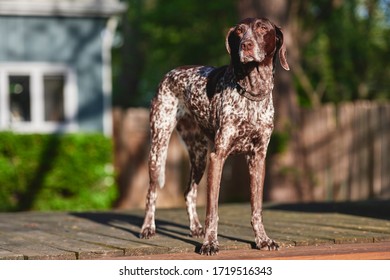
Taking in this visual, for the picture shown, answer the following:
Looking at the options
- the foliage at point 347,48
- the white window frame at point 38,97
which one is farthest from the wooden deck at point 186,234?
the foliage at point 347,48

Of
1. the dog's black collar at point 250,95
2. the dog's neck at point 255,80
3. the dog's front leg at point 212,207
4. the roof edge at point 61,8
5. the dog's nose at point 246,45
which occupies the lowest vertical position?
the dog's front leg at point 212,207

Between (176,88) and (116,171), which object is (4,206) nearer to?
(116,171)

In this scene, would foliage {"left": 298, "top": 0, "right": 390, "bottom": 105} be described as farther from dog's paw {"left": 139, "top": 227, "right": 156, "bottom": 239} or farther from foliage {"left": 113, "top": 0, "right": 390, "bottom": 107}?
dog's paw {"left": 139, "top": 227, "right": 156, "bottom": 239}

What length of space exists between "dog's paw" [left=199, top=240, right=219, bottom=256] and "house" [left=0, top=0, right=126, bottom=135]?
10.1m

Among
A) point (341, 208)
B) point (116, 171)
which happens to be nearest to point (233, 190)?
point (116, 171)

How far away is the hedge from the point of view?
1595 cm

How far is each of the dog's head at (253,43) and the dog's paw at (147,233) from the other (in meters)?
1.66

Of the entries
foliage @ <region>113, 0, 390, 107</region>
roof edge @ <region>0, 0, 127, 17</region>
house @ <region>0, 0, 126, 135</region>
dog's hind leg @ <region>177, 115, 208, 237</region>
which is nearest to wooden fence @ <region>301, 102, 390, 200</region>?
house @ <region>0, 0, 126, 135</region>

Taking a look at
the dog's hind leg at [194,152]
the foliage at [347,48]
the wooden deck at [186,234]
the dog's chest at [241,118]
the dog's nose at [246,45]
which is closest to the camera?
the dog's nose at [246,45]

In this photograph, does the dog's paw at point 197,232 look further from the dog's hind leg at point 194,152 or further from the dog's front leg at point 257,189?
the dog's front leg at point 257,189

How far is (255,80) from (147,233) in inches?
67.5

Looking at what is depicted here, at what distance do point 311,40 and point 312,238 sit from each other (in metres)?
19.9

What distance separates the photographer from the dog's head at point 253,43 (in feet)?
21.3

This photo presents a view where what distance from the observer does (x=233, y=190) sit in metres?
18.1
